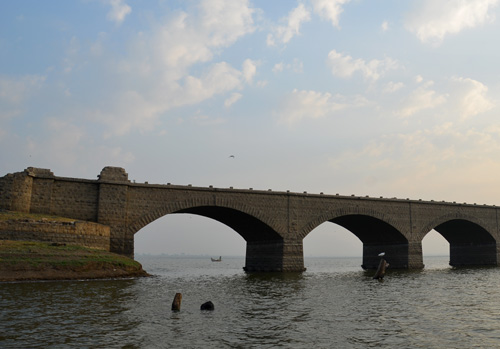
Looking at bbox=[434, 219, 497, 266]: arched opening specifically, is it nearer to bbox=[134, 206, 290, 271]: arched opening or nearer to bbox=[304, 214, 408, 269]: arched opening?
bbox=[304, 214, 408, 269]: arched opening

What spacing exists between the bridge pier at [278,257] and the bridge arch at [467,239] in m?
21.7

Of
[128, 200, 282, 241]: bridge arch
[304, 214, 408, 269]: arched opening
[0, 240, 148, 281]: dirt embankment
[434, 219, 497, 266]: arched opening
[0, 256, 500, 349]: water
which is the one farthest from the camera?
[434, 219, 497, 266]: arched opening

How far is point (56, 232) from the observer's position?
119 feet

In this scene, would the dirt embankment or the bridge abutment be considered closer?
the dirt embankment

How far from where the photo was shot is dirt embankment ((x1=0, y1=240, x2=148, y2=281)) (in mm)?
30531

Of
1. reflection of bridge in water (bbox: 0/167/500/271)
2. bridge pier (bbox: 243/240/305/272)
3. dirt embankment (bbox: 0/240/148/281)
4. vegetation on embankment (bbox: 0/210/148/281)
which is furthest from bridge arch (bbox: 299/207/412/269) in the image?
dirt embankment (bbox: 0/240/148/281)

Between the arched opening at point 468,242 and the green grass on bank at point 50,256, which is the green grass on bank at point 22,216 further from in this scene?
the arched opening at point 468,242

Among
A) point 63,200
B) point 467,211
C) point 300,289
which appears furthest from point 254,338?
point 467,211

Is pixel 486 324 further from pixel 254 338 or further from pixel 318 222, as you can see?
pixel 318 222

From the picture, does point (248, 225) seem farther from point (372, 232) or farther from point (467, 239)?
point (467, 239)

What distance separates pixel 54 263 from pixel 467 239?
214ft

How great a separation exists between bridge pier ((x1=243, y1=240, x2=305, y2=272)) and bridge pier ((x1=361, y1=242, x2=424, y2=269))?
16761 millimetres

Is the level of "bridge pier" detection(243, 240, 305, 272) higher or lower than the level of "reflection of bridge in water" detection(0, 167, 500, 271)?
lower

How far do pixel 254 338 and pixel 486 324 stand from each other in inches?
412
